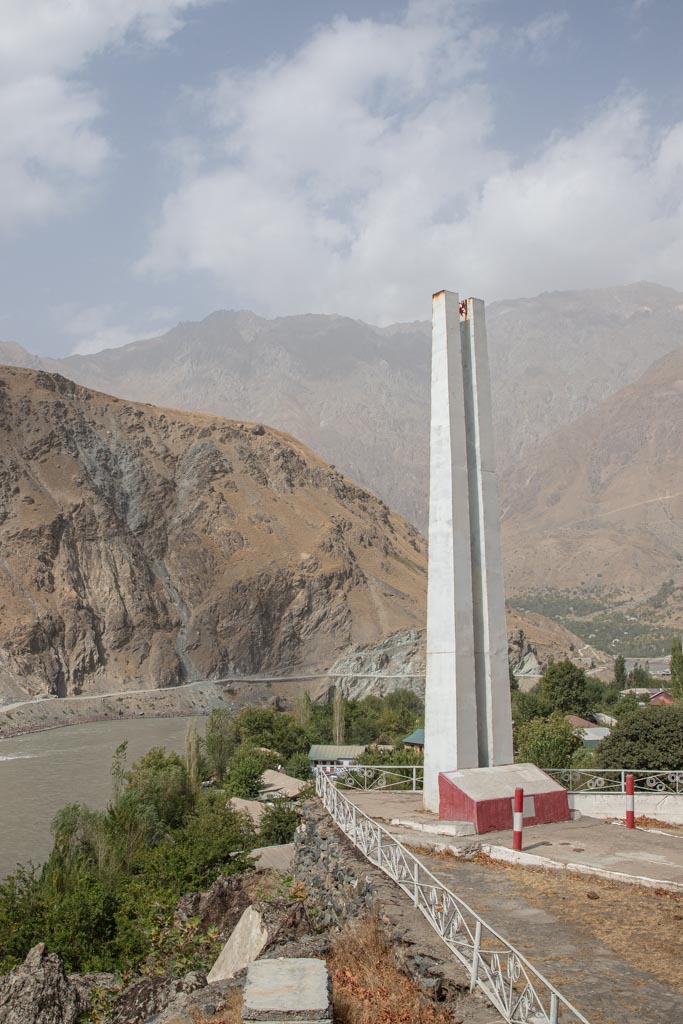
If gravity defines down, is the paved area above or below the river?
above

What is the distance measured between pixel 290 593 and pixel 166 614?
14413 millimetres

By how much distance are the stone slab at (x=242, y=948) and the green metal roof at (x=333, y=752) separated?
34.9 metres

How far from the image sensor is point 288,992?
7605mm

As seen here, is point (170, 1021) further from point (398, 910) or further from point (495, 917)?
point (495, 917)

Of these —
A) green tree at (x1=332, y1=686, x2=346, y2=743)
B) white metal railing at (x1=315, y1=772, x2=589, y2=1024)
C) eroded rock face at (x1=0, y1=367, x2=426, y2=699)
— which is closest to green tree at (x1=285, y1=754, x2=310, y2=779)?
green tree at (x1=332, y1=686, x2=346, y2=743)

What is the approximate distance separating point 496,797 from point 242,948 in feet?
15.3

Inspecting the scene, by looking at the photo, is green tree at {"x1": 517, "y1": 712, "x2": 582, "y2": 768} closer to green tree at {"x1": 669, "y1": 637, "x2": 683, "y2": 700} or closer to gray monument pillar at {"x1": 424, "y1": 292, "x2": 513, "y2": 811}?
green tree at {"x1": 669, "y1": 637, "x2": 683, "y2": 700}

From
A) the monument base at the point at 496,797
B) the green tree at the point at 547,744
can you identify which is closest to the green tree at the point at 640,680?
the green tree at the point at 547,744

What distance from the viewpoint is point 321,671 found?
325 ft

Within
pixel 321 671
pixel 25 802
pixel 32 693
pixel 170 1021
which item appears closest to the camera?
pixel 170 1021

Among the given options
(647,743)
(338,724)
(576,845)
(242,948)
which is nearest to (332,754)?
(338,724)

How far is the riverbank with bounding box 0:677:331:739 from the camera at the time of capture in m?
78.4

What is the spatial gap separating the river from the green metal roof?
10.8m

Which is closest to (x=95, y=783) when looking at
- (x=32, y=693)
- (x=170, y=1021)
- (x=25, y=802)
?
(x=25, y=802)
